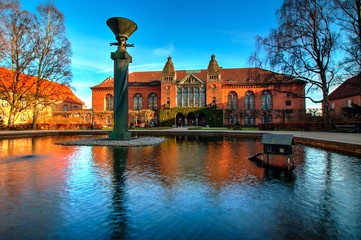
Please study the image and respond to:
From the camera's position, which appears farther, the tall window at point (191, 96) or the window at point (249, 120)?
the tall window at point (191, 96)

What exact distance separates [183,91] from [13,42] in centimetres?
3159

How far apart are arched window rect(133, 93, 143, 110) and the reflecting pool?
4629 cm

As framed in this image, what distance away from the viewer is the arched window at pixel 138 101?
5350cm

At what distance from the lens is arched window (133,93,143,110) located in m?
53.5

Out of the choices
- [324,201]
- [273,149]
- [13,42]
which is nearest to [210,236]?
[324,201]

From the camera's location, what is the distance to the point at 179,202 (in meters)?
4.47

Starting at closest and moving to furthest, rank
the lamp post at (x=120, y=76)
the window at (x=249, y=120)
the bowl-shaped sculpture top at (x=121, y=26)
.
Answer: the bowl-shaped sculpture top at (x=121, y=26) → the lamp post at (x=120, y=76) → the window at (x=249, y=120)

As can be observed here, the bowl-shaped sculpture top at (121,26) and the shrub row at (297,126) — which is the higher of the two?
the bowl-shaped sculpture top at (121,26)

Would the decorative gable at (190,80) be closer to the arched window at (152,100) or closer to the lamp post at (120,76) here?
the arched window at (152,100)

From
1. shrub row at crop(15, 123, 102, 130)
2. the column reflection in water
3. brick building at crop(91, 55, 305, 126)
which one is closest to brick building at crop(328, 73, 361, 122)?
brick building at crop(91, 55, 305, 126)

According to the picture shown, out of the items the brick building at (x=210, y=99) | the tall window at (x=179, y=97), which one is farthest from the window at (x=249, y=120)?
the tall window at (x=179, y=97)

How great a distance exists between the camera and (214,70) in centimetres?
4884

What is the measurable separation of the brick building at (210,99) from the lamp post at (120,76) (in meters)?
29.1

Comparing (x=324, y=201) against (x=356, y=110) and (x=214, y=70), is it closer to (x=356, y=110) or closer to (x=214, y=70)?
(x=356, y=110)
